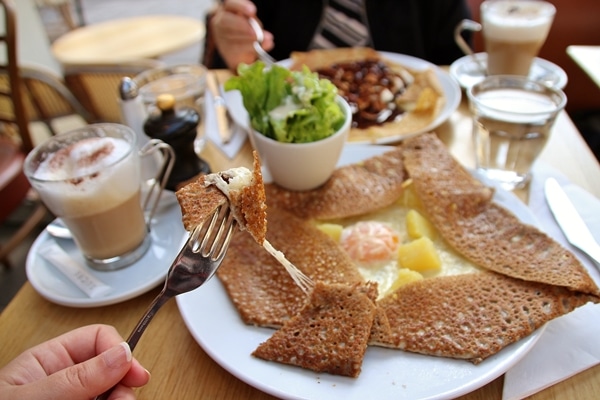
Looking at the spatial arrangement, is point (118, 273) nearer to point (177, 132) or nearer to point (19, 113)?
point (177, 132)

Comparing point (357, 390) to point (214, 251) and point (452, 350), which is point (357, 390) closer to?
point (452, 350)

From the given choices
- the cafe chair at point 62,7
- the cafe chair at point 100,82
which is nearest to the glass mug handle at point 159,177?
the cafe chair at point 100,82

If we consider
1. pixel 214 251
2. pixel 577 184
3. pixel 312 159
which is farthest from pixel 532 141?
pixel 214 251

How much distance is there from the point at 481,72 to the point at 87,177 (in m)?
1.85

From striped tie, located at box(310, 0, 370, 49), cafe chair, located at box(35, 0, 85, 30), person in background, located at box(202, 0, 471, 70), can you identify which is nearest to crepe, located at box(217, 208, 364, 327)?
person in background, located at box(202, 0, 471, 70)

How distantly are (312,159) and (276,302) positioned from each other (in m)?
0.46

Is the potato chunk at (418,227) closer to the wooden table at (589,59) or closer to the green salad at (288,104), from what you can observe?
the green salad at (288,104)

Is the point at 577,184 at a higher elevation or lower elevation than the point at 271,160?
lower

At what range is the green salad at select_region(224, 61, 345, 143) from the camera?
1.38 m

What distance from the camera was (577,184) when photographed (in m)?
1.53

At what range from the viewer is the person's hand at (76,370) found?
0.80 m

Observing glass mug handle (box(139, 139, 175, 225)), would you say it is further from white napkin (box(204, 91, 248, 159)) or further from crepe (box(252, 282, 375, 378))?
crepe (box(252, 282, 375, 378))

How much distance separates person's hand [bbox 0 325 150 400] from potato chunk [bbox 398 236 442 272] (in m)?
0.68

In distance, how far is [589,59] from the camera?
2283mm
